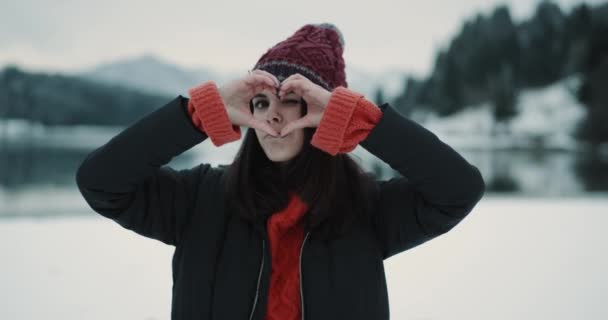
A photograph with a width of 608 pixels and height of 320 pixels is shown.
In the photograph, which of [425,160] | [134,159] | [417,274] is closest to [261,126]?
[134,159]

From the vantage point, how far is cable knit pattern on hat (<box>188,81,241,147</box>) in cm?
107

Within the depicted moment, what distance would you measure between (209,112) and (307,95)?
251 millimetres

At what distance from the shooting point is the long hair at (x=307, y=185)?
1213mm

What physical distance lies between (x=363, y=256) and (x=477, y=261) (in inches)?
130

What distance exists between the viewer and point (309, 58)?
1238mm

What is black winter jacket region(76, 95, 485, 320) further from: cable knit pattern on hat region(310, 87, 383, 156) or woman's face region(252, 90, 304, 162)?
woman's face region(252, 90, 304, 162)

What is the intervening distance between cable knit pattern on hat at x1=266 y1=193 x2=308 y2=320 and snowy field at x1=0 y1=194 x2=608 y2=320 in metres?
2.03

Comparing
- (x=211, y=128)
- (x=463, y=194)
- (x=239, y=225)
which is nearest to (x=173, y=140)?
(x=211, y=128)

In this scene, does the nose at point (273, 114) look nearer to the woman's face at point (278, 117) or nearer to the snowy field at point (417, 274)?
the woman's face at point (278, 117)

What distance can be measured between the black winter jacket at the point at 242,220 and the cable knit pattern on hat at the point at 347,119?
27 mm

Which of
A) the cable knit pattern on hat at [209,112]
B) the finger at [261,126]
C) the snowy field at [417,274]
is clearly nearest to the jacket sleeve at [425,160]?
the finger at [261,126]

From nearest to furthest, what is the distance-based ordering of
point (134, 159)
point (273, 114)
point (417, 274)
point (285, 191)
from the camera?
point (134, 159) < point (273, 114) < point (285, 191) < point (417, 274)

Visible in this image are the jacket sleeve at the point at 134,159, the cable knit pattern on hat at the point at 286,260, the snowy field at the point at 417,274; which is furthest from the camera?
the snowy field at the point at 417,274

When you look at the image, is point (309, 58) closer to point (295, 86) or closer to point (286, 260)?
point (295, 86)
